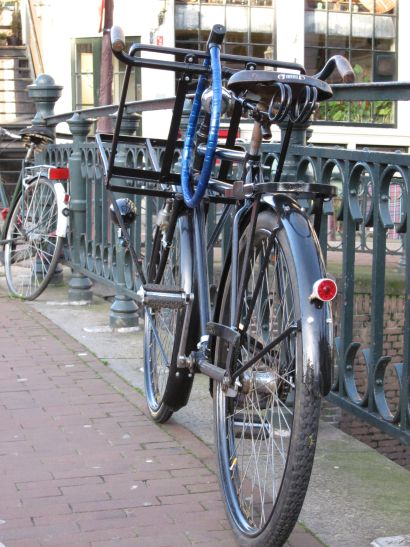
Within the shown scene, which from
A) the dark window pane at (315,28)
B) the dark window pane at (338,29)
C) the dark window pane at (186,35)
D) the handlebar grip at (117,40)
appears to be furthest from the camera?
the dark window pane at (338,29)

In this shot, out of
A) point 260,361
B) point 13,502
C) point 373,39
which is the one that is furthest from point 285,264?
point 373,39

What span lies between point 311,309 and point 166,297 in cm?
120

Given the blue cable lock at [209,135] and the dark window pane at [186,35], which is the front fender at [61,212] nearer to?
the blue cable lock at [209,135]

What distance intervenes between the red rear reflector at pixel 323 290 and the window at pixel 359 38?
20.6 metres

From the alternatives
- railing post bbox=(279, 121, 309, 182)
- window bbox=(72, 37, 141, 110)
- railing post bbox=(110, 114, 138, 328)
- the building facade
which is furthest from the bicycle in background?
window bbox=(72, 37, 141, 110)

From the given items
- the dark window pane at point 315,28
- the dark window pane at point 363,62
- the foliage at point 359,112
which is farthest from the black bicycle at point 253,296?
the dark window pane at point 363,62

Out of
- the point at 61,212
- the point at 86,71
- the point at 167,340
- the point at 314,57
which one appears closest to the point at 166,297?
the point at 167,340

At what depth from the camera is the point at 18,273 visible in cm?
819

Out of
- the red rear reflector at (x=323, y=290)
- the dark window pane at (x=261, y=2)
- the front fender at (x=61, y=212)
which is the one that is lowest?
the front fender at (x=61, y=212)

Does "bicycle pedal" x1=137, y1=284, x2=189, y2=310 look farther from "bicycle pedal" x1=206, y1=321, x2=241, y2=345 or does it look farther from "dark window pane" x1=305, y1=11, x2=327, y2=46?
"dark window pane" x1=305, y1=11, x2=327, y2=46

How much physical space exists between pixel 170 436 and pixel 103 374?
1.14 m

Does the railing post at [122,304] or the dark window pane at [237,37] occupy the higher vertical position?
the dark window pane at [237,37]

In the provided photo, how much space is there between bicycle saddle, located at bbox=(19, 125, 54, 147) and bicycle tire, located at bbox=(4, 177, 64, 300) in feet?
1.48

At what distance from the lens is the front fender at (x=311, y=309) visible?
9.07 ft
